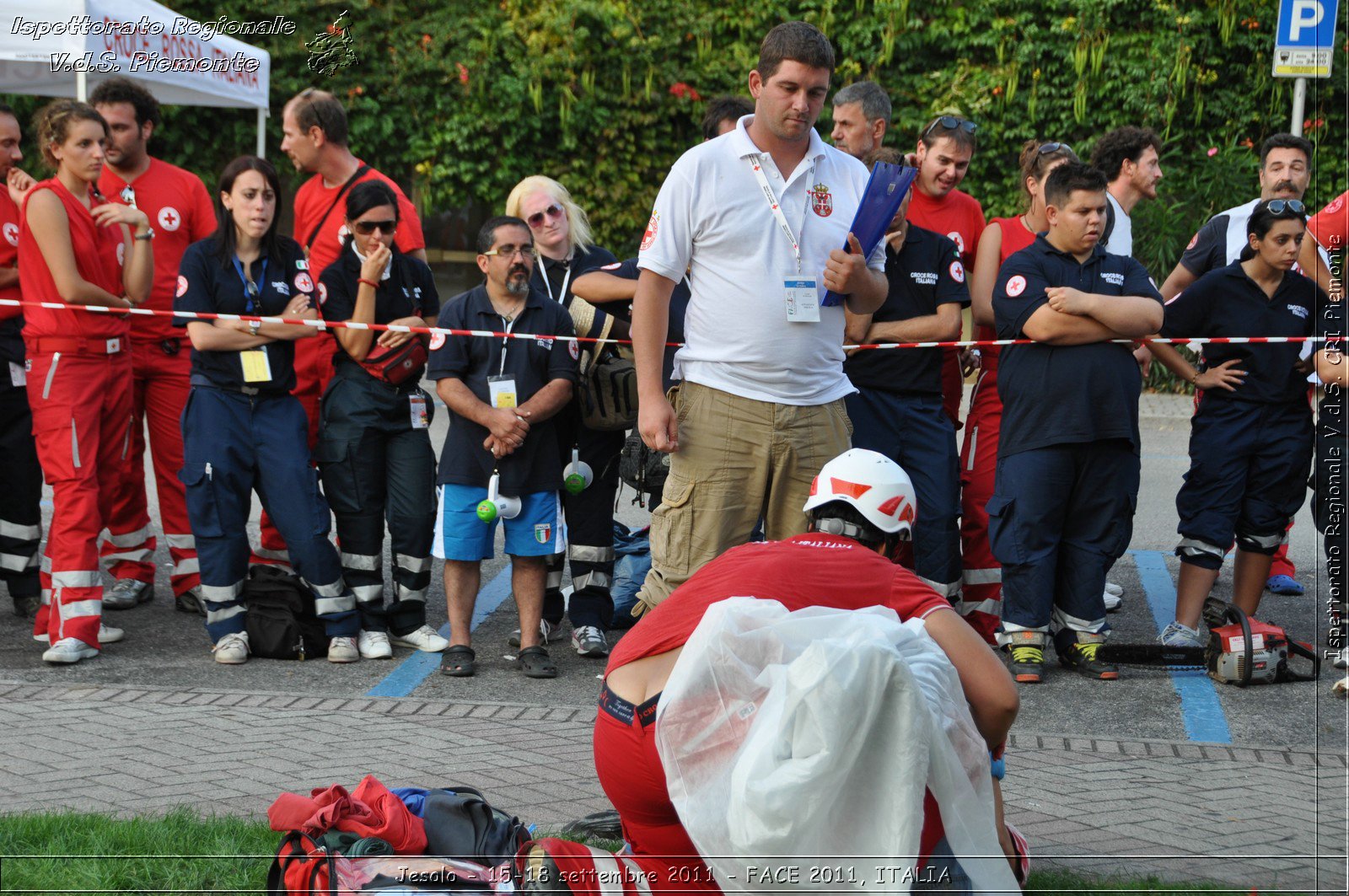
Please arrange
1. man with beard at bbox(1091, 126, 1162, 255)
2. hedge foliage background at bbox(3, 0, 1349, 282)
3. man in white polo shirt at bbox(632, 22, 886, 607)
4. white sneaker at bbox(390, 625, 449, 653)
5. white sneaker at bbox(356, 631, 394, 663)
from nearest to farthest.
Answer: man in white polo shirt at bbox(632, 22, 886, 607), white sneaker at bbox(356, 631, 394, 663), white sneaker at bbox(390, 625, 449, 653), man with beard at bbox(1091, 126, 1162, 255), hedge foliage background at bbox(3, 0, 1349, 282)

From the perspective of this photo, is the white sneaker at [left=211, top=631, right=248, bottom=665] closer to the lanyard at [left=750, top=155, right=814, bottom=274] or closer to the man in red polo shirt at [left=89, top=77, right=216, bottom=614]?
the man in red polo shirt at [left=89, top=77, right=216, bottom=614]

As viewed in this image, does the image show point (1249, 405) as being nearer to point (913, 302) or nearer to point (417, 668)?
point (913, 302)

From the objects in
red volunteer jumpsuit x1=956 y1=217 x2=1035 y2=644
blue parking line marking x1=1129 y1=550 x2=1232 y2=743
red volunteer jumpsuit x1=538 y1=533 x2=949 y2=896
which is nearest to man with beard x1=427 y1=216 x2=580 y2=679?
red volunteer jumpsuit x1=956 y1=217 x2=1035 y2=644

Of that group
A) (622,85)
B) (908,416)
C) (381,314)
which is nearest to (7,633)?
(381,314)

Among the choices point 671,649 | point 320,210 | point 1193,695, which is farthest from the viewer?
point 320,210

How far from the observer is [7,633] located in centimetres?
681

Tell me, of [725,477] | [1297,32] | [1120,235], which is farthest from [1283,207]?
[725,477]

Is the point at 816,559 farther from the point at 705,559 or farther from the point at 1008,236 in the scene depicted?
the point at 1008,236

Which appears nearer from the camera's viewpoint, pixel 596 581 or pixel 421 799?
pixel 421 799

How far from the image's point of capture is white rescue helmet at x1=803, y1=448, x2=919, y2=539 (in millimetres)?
3795

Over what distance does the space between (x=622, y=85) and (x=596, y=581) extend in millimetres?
10879

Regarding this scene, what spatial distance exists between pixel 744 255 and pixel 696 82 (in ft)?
40.0

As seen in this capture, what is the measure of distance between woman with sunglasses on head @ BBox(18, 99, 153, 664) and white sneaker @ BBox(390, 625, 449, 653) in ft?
4.41

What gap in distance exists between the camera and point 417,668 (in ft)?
21.1
